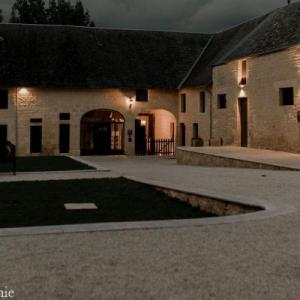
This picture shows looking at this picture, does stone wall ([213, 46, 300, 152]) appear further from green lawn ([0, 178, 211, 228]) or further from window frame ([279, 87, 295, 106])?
green lawn ([0, 178, 211, 228])

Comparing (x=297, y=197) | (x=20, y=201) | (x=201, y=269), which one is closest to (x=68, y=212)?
(x=20, y=201)

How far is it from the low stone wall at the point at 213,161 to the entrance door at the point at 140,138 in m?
11.9

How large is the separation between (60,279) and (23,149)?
94.6 ft

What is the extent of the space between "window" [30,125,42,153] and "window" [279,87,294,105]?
15391mm

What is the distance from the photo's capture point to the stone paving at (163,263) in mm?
4555

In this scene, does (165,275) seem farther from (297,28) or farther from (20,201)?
(297,28)

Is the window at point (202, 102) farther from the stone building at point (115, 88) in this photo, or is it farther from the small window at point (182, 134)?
the small window at point (182, 134)

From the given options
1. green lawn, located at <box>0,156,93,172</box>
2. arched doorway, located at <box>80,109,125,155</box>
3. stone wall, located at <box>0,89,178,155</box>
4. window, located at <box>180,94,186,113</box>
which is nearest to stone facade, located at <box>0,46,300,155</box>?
stone wall, located at <box>0,89,178,155</box>

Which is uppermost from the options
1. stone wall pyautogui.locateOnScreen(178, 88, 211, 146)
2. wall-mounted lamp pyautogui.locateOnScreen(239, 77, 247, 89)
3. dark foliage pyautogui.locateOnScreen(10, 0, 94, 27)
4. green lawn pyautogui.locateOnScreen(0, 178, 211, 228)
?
dark foliage pyautogui.locateOnScreen(10, 0, 94, 27)

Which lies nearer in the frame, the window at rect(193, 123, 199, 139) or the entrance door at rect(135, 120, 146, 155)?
the window at rect(193, 123, 199, 139)

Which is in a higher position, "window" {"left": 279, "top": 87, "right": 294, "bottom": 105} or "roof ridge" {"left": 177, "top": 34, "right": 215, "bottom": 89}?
"roof ridge" {"left": 177, "top": 34, "right": 215, "bottom": 89}

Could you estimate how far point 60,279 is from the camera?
4.84 meters

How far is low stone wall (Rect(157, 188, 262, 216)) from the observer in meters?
9.33

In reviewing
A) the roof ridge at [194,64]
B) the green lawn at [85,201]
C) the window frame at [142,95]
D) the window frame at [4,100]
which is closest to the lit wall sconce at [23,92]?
the window frame at [4,100]
